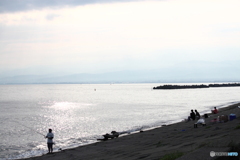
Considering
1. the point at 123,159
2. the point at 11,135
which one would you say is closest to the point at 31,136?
the point at 11,135

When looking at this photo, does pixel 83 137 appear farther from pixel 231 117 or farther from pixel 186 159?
pixel 186 159

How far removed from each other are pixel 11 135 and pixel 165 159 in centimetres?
2149

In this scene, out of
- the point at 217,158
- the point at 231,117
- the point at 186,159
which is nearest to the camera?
the point at 217,158

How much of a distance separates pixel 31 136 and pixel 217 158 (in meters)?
22.4

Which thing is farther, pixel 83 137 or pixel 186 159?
pixel 83 137

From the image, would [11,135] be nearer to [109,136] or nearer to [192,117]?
[109,136]

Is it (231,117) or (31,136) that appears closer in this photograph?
(231,117)

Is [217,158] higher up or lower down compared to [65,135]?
higher up

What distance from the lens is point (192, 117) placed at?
27.1m

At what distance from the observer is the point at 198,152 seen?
7289 millimetres

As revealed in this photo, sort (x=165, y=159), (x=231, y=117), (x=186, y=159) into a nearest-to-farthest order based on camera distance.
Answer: (x=186, y=159) → (x=165, y=159) → (x=231, y=117)

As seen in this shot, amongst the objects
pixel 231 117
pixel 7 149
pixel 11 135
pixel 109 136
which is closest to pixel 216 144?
pixel 231 117

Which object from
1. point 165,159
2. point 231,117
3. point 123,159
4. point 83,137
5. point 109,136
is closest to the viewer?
point 165,159

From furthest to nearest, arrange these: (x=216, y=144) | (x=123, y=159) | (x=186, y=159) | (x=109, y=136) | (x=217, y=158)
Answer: (x=109, y=136)
(x=123, y=159)
(x=216, y=144)
(x=186, y=159)
(x=217, y=158)
